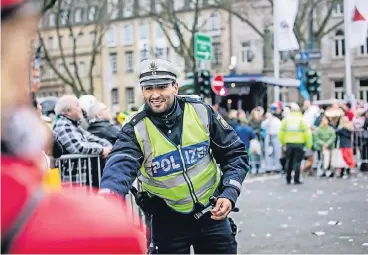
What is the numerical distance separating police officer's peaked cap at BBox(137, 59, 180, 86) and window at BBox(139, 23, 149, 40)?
67.3m

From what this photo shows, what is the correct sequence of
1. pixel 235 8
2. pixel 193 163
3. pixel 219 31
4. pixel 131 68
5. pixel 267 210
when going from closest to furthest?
pixel 193 163, pixel 267 210, pixel 235 8, pixel 219 31, pixel 131 68

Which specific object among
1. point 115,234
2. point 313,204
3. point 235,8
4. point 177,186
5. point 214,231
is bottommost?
point 313,204

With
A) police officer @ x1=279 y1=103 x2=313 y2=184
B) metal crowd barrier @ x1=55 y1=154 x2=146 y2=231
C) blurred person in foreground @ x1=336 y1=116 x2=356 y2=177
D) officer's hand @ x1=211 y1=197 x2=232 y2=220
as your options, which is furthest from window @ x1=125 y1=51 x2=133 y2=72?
officer's hand @ x1=211 y1=197 x2=232 y2=220

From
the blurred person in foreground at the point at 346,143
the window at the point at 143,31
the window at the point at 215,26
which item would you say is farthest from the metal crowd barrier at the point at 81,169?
the window at the point at 143,31

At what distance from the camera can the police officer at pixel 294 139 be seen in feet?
51.6

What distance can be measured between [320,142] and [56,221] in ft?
→ 55.5

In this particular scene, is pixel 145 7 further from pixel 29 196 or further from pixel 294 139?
pixel 29 196

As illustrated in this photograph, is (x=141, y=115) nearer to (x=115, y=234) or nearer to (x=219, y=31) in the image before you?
(x=115, y=234)

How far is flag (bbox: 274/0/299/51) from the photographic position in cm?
2456

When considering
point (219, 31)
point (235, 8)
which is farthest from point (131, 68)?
point (235, 8)

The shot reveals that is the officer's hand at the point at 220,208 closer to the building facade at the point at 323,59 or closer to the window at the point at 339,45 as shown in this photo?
the building facade at the point at 323,59

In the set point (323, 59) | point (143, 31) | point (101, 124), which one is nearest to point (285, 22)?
point (101, 124)

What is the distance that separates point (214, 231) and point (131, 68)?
225 feet

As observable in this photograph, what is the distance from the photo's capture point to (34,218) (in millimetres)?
1236
